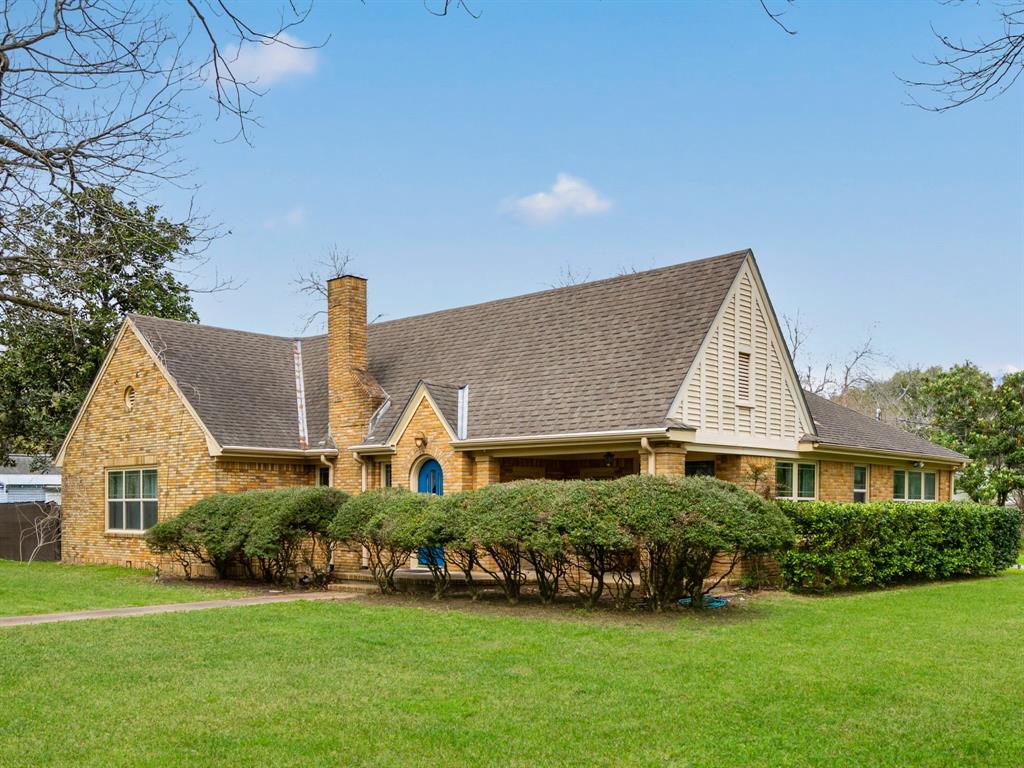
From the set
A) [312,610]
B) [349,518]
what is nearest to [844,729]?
[312,610]

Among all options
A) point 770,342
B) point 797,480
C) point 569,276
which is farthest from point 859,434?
point 569,276

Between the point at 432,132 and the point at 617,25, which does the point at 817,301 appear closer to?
the point at 432,132

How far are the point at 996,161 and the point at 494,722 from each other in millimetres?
Answer: 5808

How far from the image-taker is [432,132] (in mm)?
9828

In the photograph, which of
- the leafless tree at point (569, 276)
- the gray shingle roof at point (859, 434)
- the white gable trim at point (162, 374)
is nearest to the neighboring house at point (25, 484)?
the white gable trim at point (162, 374)

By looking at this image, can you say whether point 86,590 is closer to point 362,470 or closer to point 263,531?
point 263,531

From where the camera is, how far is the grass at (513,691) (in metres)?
6.93

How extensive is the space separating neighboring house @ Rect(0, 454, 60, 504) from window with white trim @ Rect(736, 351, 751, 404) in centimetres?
3998

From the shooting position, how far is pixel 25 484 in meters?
49.6

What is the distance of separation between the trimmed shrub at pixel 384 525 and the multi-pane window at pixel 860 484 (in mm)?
11174

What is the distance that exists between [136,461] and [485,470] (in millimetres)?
9333

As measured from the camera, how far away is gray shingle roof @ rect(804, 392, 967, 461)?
69.2ft

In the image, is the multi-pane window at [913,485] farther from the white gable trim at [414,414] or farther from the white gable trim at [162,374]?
the white gable trim at [162,374]

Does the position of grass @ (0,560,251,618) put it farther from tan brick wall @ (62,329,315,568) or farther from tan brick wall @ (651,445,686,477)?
tan brick wall @ (651,445,686,477)
